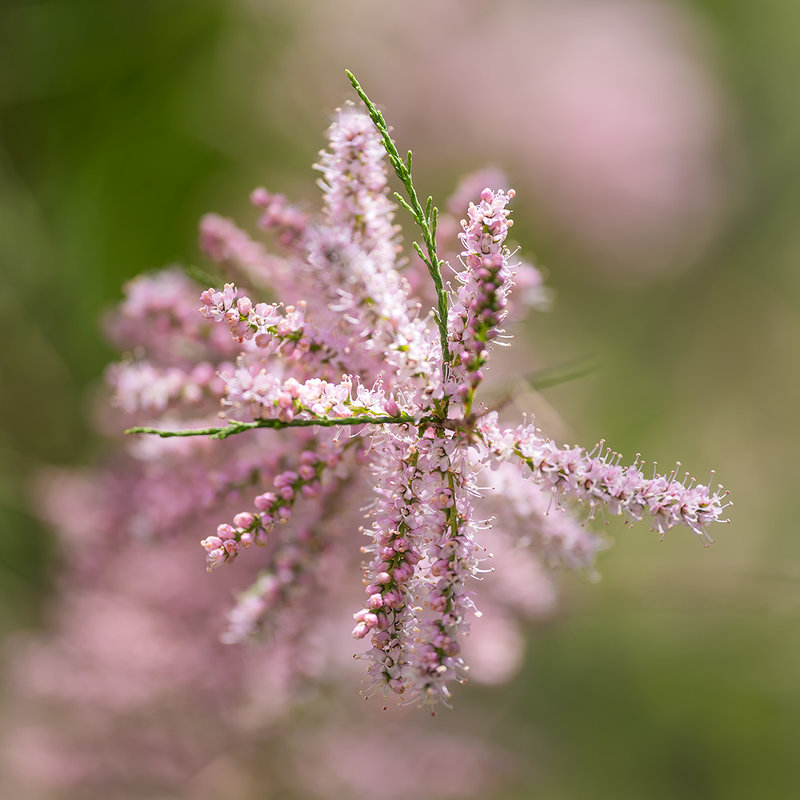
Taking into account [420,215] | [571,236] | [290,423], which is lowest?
[290,423]

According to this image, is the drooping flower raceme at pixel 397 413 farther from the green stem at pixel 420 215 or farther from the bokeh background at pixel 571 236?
the bokeh background at pixel 571 236

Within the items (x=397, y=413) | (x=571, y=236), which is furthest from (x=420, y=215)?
(x=571, y=236)

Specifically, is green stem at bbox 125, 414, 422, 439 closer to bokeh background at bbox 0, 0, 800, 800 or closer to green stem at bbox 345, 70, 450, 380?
→ green stem at bbox 345, 70, 450, 380

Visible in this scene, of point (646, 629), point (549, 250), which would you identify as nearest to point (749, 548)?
point (646, 629)

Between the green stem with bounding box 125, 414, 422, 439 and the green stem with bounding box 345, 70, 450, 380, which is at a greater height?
the green stem with bounding box 345, 70, 450, 380

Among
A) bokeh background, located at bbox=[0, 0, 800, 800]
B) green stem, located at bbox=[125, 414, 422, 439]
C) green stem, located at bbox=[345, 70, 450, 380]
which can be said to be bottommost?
green stem, located at bbox=[125, 414, 422, 439]

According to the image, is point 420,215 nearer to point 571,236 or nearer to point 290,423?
point 290,423

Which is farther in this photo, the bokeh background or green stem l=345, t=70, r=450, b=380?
the bokeh background

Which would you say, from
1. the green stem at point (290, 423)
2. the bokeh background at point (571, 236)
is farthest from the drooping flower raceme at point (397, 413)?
the bokeh background at point (571, 236)

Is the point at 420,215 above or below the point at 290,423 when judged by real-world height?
above

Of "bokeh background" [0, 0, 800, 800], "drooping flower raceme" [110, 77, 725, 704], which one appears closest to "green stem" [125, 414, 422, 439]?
"drooping flower raceme" [110, 77, 725, 704]
